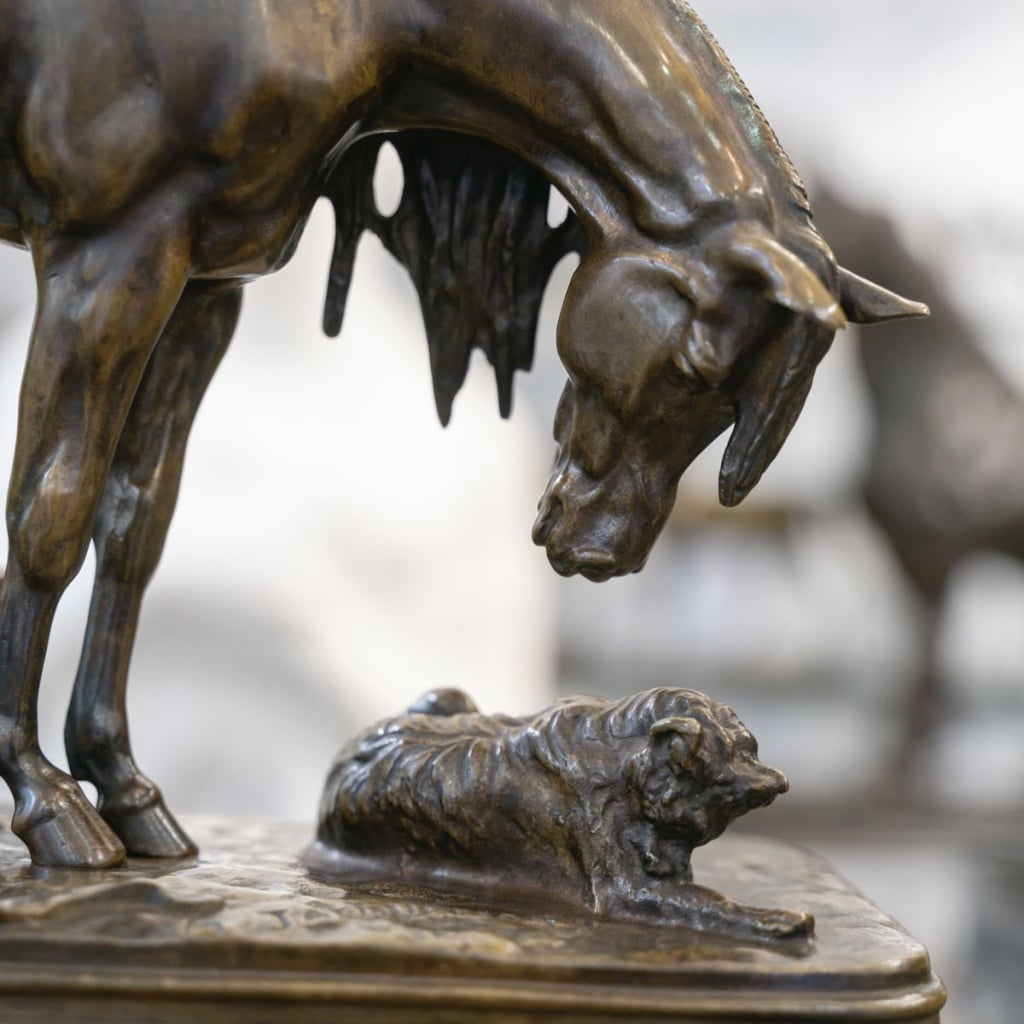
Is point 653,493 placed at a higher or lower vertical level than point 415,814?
higher

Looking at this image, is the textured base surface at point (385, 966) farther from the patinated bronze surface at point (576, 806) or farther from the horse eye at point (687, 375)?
the horse eye at point (687, 375)

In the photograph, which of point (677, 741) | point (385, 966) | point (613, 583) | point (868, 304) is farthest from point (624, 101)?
point (613, 583)

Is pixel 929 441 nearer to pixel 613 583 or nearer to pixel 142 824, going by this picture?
pixel 613 583

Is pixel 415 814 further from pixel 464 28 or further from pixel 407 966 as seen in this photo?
pixel 464 28

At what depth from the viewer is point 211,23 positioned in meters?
0.84

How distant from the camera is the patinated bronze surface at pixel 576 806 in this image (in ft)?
2.88

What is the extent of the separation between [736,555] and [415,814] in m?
3.44

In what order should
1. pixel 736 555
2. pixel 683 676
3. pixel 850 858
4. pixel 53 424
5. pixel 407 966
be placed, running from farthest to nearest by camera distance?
1. pixel 736 555
2. pixel 683 676
3. pixel 850 858
4. pixel 53 424
5. pixel 407 966

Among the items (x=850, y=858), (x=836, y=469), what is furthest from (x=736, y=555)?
(x=850, y=858)

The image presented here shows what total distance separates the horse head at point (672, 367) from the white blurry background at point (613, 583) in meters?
1.15

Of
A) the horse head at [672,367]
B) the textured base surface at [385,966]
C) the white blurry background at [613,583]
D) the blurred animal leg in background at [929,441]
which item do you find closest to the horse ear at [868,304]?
the horse head at [672,367]

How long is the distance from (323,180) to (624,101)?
193 mm

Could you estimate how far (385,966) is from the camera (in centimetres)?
77

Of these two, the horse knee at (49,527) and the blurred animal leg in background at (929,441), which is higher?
the blurred animal leg in background at (929,441)
